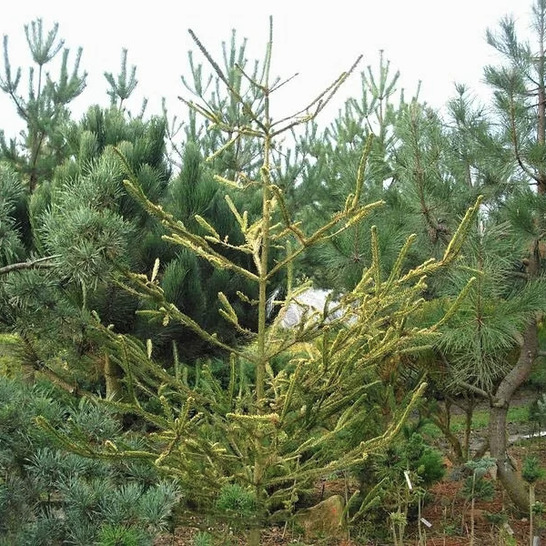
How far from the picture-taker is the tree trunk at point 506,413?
4582 mm

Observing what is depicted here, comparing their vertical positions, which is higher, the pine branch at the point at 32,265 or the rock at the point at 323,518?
the pine branch at the point at 32,265

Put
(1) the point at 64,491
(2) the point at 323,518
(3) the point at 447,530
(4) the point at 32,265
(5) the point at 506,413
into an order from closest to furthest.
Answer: (1) the point at 64,491 → (4) the point at 32,265 → (3) the point at 447,530 → (2) the point at 323,518 → (5) the point at 506,413

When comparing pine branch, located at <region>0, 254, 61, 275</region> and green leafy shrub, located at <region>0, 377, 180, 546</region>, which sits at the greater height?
pine branch, located at <region>0, 254, 61, 275</region>

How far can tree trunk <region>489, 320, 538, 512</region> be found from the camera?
4582 millimetres

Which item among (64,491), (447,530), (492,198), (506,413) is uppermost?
(492,198)

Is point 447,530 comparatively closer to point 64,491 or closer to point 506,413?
point 506,413

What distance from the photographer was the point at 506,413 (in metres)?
4.65

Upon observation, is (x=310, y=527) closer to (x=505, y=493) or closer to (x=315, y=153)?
(x=505, y=493)

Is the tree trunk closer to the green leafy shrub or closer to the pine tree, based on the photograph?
the pine tree

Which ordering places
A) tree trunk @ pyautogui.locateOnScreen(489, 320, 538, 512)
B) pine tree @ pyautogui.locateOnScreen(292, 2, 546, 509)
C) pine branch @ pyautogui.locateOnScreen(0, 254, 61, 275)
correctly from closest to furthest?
1. pine branch @ pyautogui.locateOnScreen(0, 254, 61, 275)
2. pine tree @ pyautogui.locateOnScreen(292, 2, 546, 509)
3. tree trunk @ pyautogui.locateOnScreen(489, 320, 538, 512)

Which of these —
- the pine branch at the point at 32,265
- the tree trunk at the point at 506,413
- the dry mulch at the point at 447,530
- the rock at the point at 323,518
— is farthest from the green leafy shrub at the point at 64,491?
the tree trunk at the point at 506,413

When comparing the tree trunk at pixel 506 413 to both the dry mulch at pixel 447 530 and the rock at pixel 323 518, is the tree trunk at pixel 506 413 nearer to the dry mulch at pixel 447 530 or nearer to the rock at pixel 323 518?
the dry mulch at pixel 447 530

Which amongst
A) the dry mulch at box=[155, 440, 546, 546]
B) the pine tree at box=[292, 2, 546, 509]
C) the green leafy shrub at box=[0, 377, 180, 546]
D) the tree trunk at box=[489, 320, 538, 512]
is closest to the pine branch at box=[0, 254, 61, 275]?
the green leafy shrub at box=[0, 377, 180, 546]

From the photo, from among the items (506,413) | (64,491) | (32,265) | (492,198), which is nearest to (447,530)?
(506,413)
